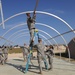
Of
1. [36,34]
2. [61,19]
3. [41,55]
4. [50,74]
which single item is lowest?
[50,74]

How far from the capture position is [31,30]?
14.8 meters

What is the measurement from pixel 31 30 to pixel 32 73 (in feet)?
8.71

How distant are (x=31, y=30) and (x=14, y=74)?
2.89 metres

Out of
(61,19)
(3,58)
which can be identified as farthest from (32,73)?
(3,58)

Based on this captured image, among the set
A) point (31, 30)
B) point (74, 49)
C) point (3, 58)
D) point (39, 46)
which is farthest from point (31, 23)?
point (74, 49)

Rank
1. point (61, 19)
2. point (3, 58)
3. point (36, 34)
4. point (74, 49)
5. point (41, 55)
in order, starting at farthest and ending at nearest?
point (74, 49)
point (3, 58)
point (61, 19)
point (36, 34)
point (41, 55)

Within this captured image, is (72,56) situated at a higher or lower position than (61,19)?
lower

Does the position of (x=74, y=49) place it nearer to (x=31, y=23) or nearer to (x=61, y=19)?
(x=61, y=19)

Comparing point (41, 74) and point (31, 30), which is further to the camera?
point (31, 30)

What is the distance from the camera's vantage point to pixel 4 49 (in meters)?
21.2

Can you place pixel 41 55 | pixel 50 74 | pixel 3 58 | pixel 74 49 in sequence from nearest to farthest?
pixel 50 74, pixel 41 55, pixel 3 58, pixel 74 49

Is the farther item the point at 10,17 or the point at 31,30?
the point at 10,17

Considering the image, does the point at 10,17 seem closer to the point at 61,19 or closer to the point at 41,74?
the point at 61,19

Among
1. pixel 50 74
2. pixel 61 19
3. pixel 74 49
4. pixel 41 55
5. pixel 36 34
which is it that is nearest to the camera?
pixel 50 74
